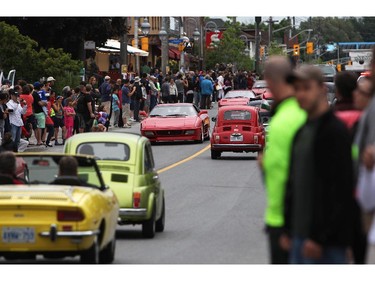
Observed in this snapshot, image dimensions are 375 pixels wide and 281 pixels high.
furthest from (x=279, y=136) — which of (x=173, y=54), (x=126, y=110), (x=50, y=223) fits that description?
(x=173, y=54)

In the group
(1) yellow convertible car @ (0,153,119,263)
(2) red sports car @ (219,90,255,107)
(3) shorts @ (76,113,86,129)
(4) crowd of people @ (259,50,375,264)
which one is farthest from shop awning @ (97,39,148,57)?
(4) crowd of people @ (259,50,375,264)

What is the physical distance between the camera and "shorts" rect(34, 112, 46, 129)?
33.2 m

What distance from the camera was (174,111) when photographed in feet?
132

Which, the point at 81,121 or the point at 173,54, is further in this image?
the point at 173,54

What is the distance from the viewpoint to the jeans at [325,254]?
23.7 feet

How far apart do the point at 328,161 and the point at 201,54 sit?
84.9m

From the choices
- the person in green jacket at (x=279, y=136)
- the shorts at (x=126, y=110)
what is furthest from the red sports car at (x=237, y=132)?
the person in green jacket at (x=279, y=136)

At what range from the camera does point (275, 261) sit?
841 centimetres

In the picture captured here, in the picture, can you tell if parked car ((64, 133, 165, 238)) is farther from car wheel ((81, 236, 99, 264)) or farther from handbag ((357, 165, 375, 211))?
handbag ((357, 165, 375, 211))

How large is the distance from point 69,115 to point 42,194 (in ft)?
74.7

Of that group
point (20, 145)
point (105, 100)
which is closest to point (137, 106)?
point (105, 100)

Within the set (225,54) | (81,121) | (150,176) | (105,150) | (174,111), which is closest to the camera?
(150,176)

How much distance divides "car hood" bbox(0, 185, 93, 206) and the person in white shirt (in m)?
17.2

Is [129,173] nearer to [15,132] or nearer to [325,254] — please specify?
[325,254]
